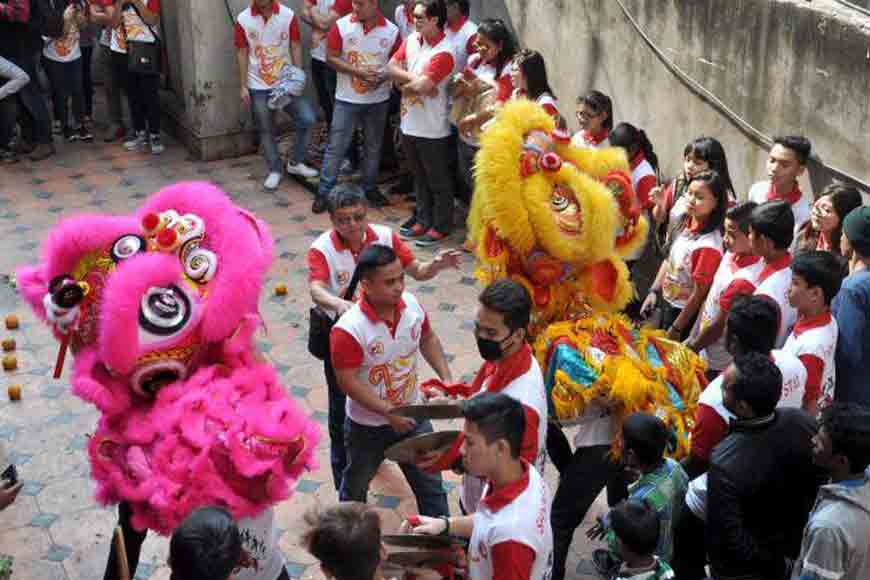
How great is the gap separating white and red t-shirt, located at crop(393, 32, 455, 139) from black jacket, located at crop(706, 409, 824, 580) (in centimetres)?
528

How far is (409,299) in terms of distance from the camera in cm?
508

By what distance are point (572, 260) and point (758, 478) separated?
1.58 meters

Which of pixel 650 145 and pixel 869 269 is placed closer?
pixel 869 269

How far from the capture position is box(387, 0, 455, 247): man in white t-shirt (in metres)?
8.71

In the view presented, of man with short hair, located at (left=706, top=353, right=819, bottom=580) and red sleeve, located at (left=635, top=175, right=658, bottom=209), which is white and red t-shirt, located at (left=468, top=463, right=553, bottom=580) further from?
red sleeve, located at (left=635, top=175, right=658, bottom=209)

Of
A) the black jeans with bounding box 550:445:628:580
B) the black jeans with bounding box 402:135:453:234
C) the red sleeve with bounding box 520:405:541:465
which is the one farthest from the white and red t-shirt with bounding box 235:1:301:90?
the red sleeve with bounding box 520:405:541:465

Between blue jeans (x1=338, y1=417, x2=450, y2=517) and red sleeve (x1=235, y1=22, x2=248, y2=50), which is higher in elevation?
red sleeve (x1=235, y1=22, x2=248, y2=50)

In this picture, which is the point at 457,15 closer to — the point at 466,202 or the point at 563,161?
the point at 466,202

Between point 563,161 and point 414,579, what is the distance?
2388mm

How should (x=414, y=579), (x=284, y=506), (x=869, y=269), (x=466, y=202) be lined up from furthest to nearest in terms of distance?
1. (x=466, y=202)
2. (x=284, y=506)
3. (x=869, y=269)
4. (x=414, y=579)

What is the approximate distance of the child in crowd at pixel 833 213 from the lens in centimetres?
568

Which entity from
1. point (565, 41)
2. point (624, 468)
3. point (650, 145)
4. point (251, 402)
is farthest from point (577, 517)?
point (565, 41)

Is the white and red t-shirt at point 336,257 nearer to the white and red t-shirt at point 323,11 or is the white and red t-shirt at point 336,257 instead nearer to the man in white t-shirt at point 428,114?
the man in white t-shirt at point 428,114

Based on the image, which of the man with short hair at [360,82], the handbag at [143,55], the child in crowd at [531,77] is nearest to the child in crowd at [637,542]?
the child in crowd at [531,77]
